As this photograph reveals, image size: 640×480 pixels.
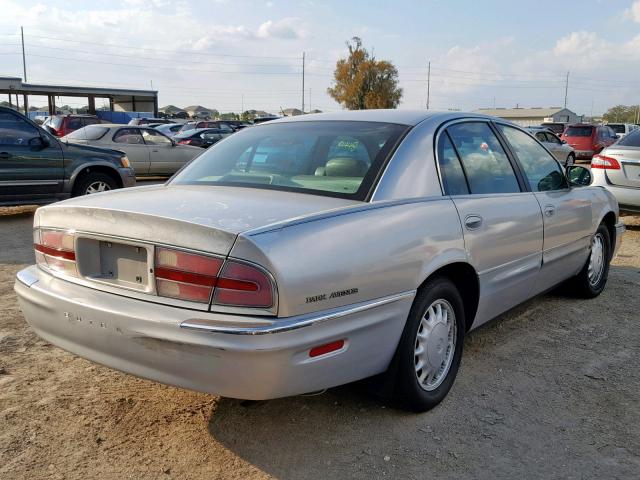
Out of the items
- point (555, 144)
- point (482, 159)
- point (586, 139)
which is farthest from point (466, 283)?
point (586, 139)

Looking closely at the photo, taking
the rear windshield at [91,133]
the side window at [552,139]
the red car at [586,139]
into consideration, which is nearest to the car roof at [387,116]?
the rear windshield at [91,133]

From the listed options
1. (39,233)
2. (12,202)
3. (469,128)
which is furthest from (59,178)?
(469,128)

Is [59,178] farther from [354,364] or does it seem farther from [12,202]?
[354,364]

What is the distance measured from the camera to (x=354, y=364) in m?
2.69

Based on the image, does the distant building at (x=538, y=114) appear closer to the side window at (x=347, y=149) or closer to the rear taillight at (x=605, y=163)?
the rear taillight at (x=605, y=163)

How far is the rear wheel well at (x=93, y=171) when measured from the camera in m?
9.13

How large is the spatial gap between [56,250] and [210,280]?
1.02m

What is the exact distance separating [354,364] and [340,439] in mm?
469

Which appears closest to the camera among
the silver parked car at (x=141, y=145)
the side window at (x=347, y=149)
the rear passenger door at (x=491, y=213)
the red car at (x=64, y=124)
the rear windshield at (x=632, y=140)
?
the side window at (x=347, y=149)

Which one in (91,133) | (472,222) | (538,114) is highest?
(538,114)

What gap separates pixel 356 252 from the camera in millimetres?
2627

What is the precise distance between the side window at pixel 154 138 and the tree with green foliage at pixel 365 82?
142 feet

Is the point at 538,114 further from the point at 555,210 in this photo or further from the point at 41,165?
the point at 555,210

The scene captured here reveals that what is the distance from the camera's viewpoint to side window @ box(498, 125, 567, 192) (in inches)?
170
